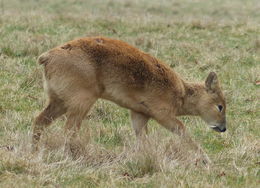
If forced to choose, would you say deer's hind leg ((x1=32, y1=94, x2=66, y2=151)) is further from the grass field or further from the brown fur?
the grass field

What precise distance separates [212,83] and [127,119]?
1.51 metres

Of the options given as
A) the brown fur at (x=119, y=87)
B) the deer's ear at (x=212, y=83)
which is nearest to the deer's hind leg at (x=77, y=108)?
the brown fur at (x=119, y=87)

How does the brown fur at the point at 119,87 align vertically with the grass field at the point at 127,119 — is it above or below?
above

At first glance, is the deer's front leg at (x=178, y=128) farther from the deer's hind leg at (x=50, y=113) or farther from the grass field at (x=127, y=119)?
the deer's hind leg at (x=50, y=113)

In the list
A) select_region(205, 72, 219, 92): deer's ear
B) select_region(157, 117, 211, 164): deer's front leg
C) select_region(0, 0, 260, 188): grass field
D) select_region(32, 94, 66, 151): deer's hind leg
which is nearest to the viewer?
select_region(0, 0, 260, 188): grass field

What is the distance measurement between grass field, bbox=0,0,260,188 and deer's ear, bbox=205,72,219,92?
63 centimetres

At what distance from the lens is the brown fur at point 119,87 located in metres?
7.11

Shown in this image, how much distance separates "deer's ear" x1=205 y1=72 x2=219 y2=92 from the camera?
8.16m

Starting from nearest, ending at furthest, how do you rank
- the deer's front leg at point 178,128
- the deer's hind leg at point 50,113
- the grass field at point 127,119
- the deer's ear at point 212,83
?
1. the grass field at point 127,119
2. the deer's front leg at point 178,128
3. the deer's hind leg at point 50,113
4. the deer's ear at point 212,83

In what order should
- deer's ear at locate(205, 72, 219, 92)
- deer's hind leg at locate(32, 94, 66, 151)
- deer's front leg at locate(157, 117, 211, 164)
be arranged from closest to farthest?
deer's front leg at locate(157, 117, 211, 164) → deer's hind leg at locate(32, 94, 66, 151) → deer's ear at locate(205, 72, 219, 92)

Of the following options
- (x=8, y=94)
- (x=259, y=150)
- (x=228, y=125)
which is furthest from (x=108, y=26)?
(x=259, y=150)

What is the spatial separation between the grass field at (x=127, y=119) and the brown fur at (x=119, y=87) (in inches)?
10.4

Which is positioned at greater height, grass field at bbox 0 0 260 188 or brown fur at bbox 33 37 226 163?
brown fur at bbox 33 37 226 163

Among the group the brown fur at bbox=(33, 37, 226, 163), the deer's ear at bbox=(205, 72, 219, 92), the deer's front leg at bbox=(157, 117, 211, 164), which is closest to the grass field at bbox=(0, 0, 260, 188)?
the deer's front leg at bbox=(157, 117, 211, 164)
